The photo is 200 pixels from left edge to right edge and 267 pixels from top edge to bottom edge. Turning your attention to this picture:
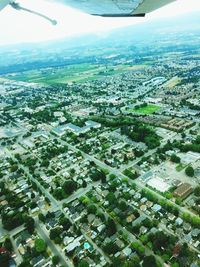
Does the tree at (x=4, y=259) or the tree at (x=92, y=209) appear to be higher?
the tree at (x=4, y=259)

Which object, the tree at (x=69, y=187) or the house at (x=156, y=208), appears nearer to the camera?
the house at (x=156, y=208)

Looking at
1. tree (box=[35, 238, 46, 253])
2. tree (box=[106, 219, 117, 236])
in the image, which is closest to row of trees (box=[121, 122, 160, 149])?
tree (box=[106, 219, 117, 236])

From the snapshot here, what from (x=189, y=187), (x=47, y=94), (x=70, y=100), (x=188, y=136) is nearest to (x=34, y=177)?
(x=189, y=187)

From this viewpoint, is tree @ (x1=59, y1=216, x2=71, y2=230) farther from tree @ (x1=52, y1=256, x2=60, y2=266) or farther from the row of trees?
the row of trees

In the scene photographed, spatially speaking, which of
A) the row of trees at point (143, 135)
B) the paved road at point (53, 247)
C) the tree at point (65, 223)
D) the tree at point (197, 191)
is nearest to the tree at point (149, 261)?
the paved road at point (53, 247)

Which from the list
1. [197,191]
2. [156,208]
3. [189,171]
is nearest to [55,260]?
[156,208]

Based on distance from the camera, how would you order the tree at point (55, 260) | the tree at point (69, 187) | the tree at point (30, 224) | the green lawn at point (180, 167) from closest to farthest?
1. the tree at point (55, 260)
2. the tree at point (30, 224)
3. the tree at point (69, 187)
4. the green lawn at point (180, 167)

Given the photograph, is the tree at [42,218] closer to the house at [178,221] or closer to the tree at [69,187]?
the tree at [69,187]

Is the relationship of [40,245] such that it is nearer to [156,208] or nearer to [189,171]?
[156,208]

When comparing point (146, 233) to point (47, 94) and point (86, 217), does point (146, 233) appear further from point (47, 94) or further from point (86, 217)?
point (47, 94)
